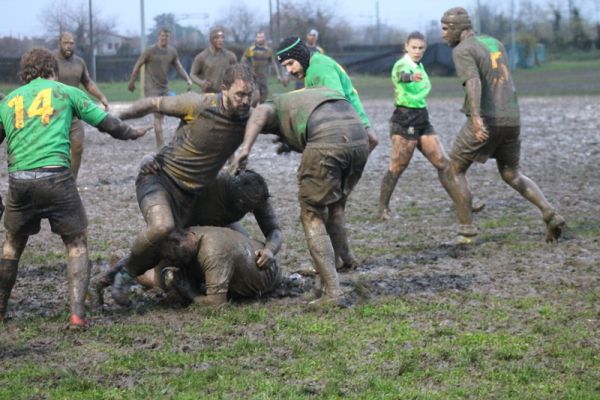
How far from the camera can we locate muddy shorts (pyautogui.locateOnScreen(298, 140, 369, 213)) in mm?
7578

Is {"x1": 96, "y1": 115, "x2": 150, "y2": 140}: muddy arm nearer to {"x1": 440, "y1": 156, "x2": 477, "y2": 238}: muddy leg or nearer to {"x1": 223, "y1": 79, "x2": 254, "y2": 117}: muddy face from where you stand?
{"x1": 223, "y1": 79, "x2": 254, "y2": 117}: muddy face

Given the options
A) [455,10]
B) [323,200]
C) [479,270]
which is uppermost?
[455,10]

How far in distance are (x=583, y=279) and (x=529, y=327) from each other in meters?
1.62

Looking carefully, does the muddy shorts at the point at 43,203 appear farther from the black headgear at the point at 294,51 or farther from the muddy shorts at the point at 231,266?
the black headgear at the point at 294,51

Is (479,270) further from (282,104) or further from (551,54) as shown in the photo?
(551,54)

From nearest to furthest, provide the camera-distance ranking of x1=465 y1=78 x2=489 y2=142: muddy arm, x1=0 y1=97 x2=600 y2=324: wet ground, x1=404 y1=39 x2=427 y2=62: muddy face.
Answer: x1=0 y1=97 x2=600 y2=324: wet ground < x1=465 y1=78 x2=489 y2=142: muddy arm < x1=404 y1=39 x2=427 y2=62: muddy face

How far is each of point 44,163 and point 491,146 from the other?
4600mm

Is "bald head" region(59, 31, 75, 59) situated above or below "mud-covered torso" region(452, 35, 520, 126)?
above

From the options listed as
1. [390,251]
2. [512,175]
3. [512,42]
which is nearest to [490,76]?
[512,175]

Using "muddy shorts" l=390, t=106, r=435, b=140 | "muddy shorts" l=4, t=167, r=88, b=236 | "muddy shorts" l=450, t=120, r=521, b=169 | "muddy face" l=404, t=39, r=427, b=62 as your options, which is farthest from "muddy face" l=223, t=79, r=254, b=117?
"muddy face" l=404, t=39, r=427, b=62

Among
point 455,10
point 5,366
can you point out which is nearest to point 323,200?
point 5,366

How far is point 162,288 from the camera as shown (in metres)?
8.02

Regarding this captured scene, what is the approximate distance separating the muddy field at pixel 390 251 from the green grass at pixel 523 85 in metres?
15.7

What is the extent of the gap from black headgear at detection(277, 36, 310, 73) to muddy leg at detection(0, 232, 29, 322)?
2.24 metres
